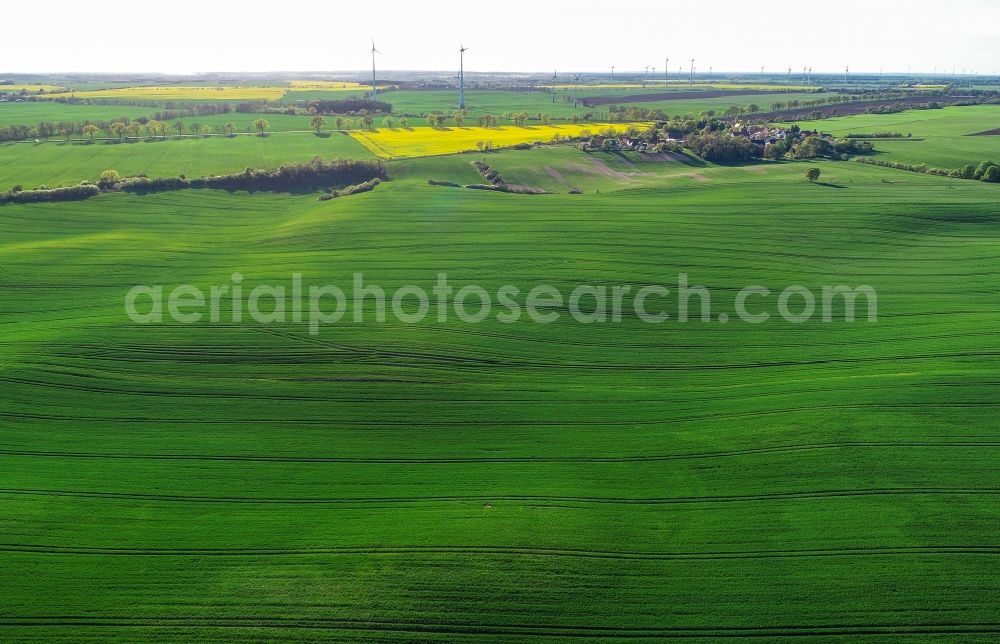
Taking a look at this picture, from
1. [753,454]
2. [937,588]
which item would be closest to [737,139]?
[753,454]

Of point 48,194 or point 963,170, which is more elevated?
point 963,170

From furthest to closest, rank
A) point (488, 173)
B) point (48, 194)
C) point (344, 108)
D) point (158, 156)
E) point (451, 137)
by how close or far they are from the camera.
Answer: point (344, 108) → point (451, 137) → point (158, 156) → point (488, 173) → point (48, 194)

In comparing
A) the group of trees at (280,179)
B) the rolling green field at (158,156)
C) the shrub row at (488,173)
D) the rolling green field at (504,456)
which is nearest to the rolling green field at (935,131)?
the rolling green field at (504,456)

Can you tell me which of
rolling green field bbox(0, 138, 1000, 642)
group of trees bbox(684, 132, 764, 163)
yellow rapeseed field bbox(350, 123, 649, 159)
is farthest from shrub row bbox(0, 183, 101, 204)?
group of trees bbox(684, 132, 764, 163)

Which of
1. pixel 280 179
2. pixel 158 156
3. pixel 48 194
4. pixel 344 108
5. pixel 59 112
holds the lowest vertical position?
pixel 48 194

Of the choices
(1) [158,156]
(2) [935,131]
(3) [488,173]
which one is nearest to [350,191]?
(3) [488,173]

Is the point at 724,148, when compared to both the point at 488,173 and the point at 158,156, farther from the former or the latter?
the point at 158,156

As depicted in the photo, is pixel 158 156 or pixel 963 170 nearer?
pixel 963 170

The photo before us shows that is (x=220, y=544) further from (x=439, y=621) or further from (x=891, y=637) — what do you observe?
(x=891, y=637)
